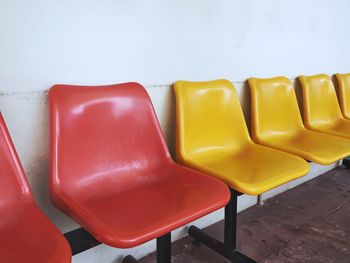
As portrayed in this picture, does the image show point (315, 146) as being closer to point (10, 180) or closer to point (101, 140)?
point (101, 140)

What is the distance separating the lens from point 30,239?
877 mm

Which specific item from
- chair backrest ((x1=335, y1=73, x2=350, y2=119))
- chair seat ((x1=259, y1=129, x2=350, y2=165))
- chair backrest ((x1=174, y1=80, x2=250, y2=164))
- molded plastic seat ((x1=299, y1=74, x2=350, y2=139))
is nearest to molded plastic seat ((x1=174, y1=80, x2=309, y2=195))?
chair backrest ((x1=174, y1=80, x2=250, y2=164))

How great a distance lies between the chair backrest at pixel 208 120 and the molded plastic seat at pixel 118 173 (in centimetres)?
20

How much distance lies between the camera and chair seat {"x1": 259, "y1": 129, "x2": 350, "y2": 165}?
1621 mm

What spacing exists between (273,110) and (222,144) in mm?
515

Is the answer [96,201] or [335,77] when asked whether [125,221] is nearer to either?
[96,201]

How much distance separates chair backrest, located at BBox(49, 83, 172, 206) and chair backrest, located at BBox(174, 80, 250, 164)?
200 millimetres

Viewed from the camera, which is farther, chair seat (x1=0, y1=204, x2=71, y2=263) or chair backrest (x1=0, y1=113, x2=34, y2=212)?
chair backrest (x1=0, y1=113, x2=34, y2=212)

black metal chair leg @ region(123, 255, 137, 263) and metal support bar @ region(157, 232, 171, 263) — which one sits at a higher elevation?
metal support bar @ region(157, 232, 171, 263)

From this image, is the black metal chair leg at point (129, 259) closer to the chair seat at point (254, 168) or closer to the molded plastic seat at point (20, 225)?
the chair seat at point (254, 168)

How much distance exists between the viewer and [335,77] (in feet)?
9.18

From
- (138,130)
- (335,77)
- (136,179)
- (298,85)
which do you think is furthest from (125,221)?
(335,77)

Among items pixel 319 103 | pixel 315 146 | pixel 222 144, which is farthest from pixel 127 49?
pixel 319 103

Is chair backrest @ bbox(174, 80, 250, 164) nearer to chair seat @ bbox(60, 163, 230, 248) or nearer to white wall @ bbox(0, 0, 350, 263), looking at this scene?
white wall @ bbox(0, 0, 350, 263)
